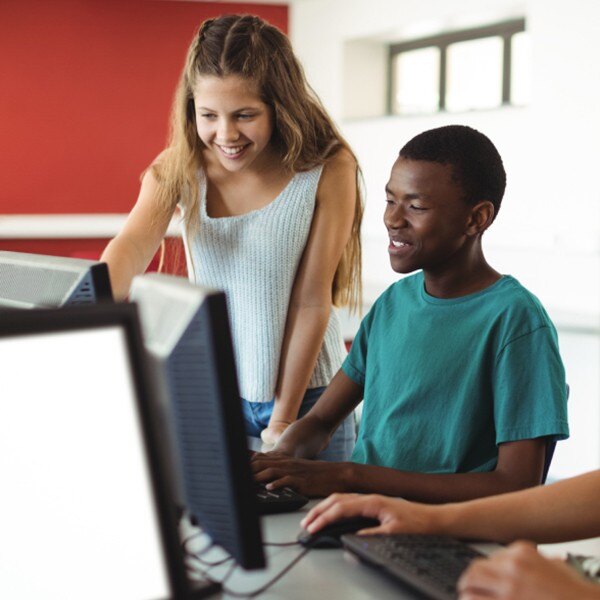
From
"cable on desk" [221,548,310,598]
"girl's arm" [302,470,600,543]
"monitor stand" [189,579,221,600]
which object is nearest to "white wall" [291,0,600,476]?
"girl's arm" [302,470,600,543]

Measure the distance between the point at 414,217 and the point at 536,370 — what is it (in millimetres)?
340

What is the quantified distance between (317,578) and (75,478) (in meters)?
0.45

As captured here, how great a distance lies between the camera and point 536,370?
1439mm

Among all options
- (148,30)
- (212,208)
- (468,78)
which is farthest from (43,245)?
(212,208)

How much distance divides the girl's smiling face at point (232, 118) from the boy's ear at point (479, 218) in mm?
468

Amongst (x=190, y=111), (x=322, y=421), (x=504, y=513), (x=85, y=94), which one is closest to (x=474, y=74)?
(x=85, y=94)

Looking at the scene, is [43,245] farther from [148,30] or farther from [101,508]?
[101,508]

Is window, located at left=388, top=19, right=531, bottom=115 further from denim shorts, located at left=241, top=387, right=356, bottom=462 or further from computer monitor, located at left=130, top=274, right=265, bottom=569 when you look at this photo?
computer monitor, located at left=130, top=274, right=265, bottom=569

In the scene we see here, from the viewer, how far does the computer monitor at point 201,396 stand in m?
0.80

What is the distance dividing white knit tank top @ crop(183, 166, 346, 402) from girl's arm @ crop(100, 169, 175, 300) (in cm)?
9

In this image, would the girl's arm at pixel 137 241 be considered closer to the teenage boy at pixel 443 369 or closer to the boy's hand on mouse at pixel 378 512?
the teenage boy at pixel 443 369

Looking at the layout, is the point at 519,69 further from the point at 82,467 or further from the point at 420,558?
the point at 82,467

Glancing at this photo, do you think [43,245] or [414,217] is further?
[43,245]

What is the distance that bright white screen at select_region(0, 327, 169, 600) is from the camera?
73 centimetres
